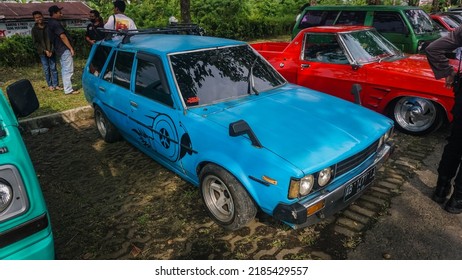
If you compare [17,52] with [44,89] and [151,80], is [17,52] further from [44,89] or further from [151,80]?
[151,80]

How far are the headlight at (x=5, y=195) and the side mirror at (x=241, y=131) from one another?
1.53 meters

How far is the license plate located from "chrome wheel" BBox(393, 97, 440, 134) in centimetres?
240

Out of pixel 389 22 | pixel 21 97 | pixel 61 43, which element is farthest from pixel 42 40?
pixel 389 22

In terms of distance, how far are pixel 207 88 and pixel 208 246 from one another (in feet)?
5.20

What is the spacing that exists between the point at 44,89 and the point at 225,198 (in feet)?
22.1

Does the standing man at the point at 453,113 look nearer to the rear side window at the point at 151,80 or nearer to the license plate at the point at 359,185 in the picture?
the license plate at the point at 359,185

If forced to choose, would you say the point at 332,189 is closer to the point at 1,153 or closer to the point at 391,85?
the point at 1,153

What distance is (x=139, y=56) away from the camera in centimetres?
396

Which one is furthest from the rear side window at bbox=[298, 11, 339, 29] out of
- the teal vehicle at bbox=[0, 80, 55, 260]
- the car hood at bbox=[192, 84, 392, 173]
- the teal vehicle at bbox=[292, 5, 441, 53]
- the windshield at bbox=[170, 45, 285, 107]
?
the teal vehicle at bbox=[0, 80, 55, 260]

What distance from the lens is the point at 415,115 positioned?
512 centimetres

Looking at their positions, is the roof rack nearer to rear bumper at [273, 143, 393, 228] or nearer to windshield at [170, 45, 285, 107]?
windshield at [170, 45, 285, 107]

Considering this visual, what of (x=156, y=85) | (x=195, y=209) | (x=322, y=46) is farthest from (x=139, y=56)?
(x=322, y=46)

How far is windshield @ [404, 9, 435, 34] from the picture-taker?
7965 mm

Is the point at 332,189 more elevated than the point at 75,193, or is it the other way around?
the point at 332,189
